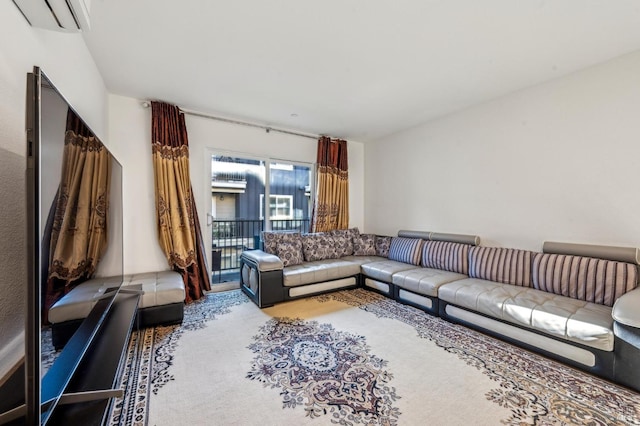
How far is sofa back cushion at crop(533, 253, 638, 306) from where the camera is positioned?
86.7 inches

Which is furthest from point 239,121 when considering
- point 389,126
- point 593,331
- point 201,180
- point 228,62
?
point 593,331

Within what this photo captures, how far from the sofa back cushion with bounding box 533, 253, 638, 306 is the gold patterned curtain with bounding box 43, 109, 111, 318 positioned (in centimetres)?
362

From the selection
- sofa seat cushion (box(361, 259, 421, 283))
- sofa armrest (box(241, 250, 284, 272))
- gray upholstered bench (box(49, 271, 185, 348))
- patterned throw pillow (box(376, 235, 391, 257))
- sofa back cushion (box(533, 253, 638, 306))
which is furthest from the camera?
patterned throw pillow (box(376, 235, 391, 257))

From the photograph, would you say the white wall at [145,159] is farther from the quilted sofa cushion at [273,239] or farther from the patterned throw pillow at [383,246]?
the patterned throw pillow at [383,246]

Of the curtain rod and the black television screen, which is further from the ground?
the curtain rod

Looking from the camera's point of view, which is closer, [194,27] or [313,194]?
[194,27]

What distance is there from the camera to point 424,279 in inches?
122

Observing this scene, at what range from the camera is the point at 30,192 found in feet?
2.47

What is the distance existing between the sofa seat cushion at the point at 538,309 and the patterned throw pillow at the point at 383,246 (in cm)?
154

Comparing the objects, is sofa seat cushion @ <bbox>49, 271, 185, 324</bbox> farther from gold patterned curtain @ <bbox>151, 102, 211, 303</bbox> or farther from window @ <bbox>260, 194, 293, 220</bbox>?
Answer: window @ <bbox>260, 194, 293, 220</bbox>

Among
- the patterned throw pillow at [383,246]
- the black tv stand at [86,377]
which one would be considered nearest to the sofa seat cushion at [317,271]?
the patterned throw pillow at [383,246]

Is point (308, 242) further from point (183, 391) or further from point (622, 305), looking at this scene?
point (622, 305)

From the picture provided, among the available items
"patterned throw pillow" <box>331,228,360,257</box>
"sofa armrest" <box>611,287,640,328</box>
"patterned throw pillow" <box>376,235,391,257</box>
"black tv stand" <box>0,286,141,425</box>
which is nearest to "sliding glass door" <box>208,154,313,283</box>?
"patterned throw pillow" <box>331,228,360,257</box>

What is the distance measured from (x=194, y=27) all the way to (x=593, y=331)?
3.68 meters
